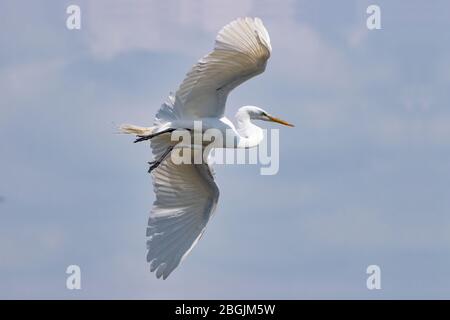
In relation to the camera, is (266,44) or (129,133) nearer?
(266,44)

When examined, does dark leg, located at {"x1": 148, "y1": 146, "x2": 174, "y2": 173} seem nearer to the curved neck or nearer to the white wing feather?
the white wing feather

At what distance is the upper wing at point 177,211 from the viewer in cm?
1218

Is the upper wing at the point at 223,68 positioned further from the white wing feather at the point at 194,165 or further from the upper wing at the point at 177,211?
the upper wing at the point at 177,211

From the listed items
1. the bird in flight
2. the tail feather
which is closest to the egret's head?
the bird in flight

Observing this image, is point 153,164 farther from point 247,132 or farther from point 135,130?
point 247,132

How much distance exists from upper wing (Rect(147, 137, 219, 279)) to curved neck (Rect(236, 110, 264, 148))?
0.61 m

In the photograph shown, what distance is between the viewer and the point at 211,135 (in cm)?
1241

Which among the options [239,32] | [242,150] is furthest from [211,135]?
[239,32]

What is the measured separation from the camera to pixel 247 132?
12555 mm

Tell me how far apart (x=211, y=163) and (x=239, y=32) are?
6.43 feet

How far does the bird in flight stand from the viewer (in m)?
11.7

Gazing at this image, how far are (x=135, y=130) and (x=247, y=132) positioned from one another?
1.37 metres
